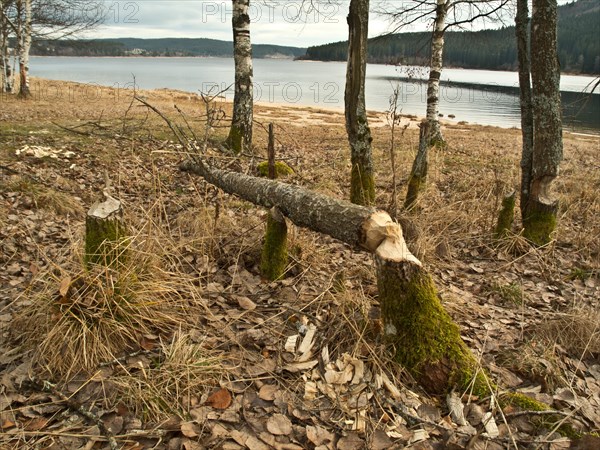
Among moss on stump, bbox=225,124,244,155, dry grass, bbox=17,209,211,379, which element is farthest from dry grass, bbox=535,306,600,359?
moss on stump, bbox=225,124,244,155

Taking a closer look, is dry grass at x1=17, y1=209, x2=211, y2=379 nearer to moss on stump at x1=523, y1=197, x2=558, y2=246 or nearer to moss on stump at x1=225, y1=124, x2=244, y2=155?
moss on stump at x1=523, y1=197, x2=558, y2=246

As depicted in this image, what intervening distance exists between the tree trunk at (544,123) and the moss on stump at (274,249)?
3.60 metres

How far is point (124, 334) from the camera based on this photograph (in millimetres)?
3074

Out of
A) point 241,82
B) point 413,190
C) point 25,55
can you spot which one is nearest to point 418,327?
point 413,190

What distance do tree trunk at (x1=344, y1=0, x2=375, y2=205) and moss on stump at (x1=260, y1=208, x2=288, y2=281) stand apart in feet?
7.76

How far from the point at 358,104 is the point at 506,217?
2691 mm

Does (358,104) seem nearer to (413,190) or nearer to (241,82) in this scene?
(413,190)

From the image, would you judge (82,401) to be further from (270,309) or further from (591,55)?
(591,55)

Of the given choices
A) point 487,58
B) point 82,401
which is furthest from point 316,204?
point 487,58

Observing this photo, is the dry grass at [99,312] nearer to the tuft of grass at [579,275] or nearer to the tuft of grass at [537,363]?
the tuft of grass at [537,363]

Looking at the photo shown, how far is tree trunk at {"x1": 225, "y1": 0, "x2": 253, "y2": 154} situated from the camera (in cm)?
1015

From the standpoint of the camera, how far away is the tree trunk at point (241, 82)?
10146mm

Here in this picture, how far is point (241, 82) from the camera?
1041 centimetres

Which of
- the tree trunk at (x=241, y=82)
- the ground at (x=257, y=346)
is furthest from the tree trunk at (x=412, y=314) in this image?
the tree trunk at (x=241, y=82)
